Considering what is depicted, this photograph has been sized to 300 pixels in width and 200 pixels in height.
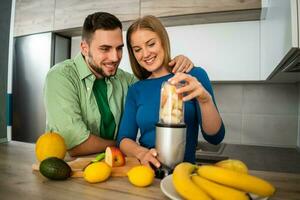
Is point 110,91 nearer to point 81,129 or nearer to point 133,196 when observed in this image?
point 81,129

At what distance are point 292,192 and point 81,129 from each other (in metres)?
0.77

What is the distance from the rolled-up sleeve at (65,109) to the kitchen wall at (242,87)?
92 centimetres

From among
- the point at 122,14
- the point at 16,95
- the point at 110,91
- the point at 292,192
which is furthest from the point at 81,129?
the point at 16,95

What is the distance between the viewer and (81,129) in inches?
42.8

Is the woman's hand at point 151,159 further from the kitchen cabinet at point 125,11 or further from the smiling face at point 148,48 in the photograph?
the kitchen cabinet at point 125,11

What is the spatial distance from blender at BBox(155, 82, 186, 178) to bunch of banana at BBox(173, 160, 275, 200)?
0.12 meters

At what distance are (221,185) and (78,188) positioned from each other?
12.3 inches

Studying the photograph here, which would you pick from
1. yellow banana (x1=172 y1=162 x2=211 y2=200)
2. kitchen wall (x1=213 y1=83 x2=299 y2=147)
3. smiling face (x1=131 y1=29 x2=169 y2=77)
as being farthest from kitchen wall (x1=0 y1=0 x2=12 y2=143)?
kitchen wall (x1=213 y1=83 x2=299 y2=147)

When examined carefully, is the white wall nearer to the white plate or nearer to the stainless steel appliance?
the stainless steel appliance

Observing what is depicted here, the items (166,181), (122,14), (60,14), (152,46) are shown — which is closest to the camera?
(166,181)

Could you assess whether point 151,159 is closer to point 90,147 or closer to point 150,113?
point 150,113

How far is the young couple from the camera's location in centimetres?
98

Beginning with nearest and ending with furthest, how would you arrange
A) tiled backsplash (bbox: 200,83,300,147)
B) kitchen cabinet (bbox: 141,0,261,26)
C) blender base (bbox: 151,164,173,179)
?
blender base (bbox: 151,164,173,179), kitchen cabinet (bbox: 141,0,261,26), tiled backsplash (bbox: 200,83,300,147)

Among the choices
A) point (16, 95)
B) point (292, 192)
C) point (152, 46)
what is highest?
point (152, 46)
